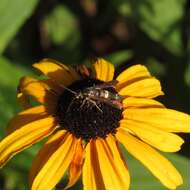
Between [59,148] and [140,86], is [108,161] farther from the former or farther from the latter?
[140,86]

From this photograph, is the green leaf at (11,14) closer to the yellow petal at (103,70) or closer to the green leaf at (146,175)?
the yellow petal at (103,70)

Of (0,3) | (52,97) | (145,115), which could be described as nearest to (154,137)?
(145,115)

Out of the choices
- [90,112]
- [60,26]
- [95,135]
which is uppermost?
[60,26]

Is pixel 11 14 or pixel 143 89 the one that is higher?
pixel 11 14

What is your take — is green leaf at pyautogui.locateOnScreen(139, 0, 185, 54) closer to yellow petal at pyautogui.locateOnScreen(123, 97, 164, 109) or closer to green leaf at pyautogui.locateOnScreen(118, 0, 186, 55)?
green leaf at pyautogui.locateOnScreen(118, 0, 186, 55)

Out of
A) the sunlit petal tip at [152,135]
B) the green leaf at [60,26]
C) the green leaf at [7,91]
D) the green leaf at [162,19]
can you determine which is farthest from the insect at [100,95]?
the green leaf at [60,26]

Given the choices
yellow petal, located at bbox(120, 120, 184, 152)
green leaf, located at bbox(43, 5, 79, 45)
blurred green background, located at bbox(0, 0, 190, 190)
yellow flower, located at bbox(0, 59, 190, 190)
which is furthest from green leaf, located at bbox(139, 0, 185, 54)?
yellow petal, located at bbox(120, 120, 184, 152)

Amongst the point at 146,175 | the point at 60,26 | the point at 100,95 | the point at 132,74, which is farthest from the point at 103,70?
the point at 60,26

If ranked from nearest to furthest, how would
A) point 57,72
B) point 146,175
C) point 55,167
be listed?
point 55,167 → point 57,72 → point 146,175

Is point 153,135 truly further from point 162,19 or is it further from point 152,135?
point 162,19
